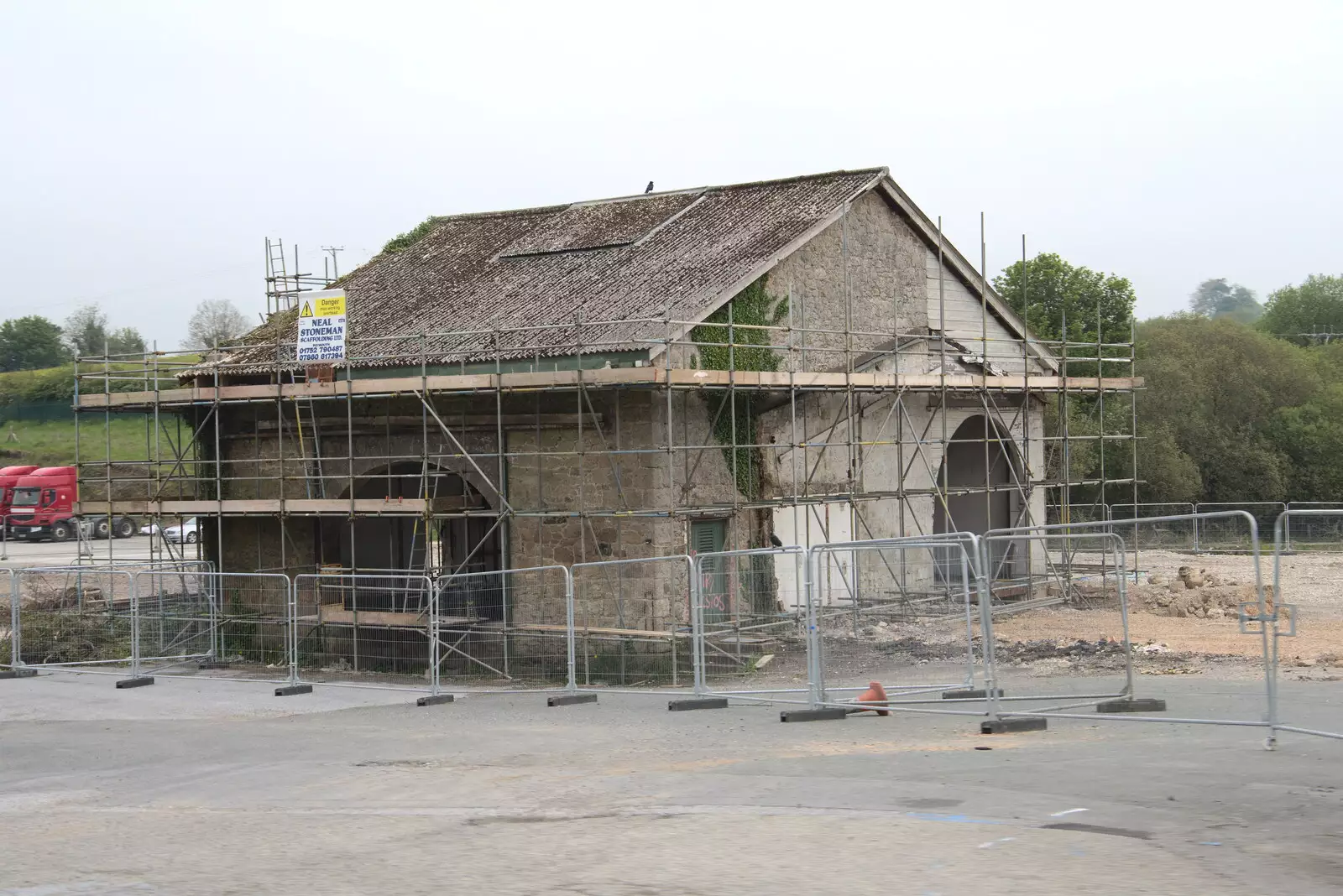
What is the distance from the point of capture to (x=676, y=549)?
22359 mm

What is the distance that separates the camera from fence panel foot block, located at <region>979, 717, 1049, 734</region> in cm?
1245

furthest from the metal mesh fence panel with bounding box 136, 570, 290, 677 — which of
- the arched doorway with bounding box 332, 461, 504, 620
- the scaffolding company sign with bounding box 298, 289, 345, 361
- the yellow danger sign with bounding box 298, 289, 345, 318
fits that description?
the yellow danger sign with bounding box 298, 289, 345, 318

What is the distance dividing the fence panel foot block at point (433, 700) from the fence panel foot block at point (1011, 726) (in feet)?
24.3

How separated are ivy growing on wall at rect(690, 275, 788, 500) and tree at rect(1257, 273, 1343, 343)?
76.2m

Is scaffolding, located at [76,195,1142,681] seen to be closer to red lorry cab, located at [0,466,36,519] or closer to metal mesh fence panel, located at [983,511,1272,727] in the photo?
metal mesh fence panel, located at [983,511,1272,727]

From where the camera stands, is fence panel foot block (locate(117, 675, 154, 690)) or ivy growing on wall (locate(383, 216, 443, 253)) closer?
fence panel foot block (locate(117, 675, 154, 690))

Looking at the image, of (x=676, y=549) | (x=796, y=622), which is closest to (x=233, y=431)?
(x=676, y=549)

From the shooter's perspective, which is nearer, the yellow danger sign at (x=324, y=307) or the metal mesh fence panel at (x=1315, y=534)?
the metal mesh fence panel at (x=1315, y=534)

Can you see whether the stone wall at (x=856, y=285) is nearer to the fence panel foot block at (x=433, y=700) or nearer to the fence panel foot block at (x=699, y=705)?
the fence panel foot block at (x=433, y=700)

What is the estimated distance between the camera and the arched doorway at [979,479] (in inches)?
1166

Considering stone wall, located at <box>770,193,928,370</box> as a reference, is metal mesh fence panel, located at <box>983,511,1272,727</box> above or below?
below

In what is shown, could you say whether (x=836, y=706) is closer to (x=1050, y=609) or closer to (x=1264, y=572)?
(x=1050, y=609)

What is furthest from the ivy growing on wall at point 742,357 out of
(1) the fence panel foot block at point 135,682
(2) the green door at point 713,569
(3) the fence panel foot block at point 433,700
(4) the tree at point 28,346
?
(4) the tree at point 28,346

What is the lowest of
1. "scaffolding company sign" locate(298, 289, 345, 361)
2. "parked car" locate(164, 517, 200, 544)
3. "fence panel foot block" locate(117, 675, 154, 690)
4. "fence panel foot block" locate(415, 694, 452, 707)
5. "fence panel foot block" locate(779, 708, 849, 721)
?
"fence panel foot block" locate(415, 694, 452, 707)
